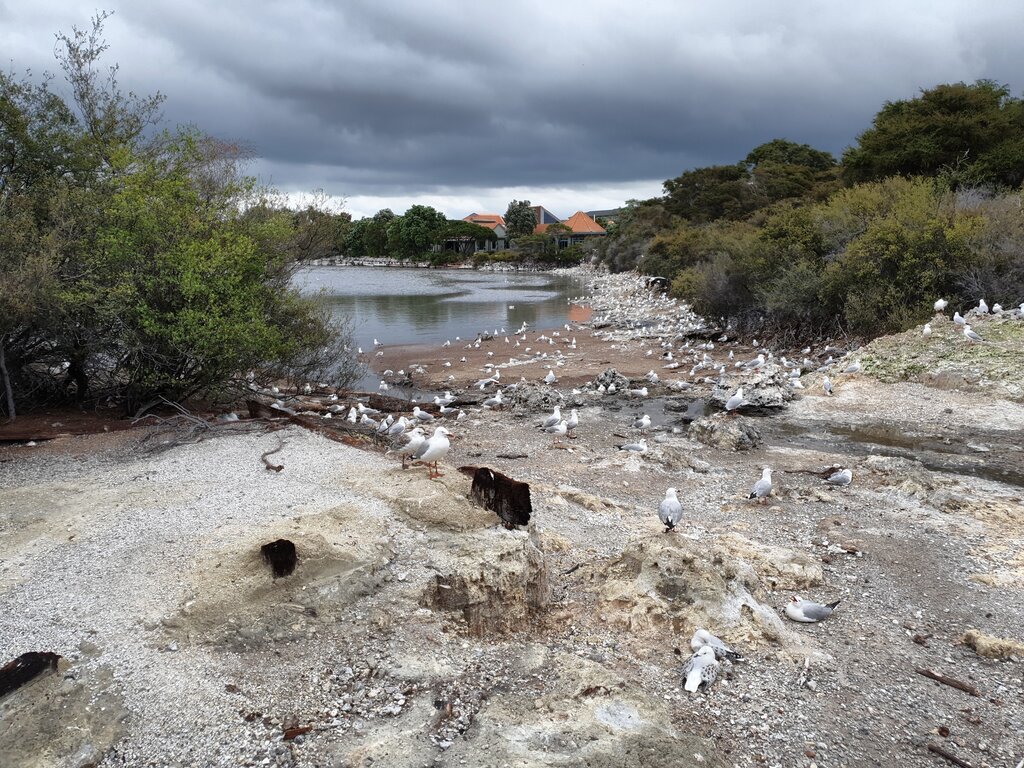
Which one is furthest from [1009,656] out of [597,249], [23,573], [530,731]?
[597,249]

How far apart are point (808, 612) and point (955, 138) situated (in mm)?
32914

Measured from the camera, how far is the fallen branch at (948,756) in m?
4.36

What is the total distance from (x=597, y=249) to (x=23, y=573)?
82.6 metres

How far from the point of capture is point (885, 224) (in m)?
20.9

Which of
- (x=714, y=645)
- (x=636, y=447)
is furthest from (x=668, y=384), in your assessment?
(x=714, y=645)

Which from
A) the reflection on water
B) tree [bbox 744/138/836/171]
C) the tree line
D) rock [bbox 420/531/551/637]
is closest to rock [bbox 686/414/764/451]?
rock [bbox 420/531/551/637]

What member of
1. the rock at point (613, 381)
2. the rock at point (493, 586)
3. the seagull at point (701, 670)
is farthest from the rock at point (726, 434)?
the seagull at point (701, 670)

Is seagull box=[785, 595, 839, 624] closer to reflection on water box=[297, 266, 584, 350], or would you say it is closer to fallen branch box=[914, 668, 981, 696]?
fallen branch box=[914, 668, 981, 696]

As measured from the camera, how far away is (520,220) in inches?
4473

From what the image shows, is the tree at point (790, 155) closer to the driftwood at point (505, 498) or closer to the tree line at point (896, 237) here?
the tree line at point (896, 237)

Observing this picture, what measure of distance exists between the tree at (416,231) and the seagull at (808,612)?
107668 millimetres

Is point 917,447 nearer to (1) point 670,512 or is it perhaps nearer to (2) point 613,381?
(1) point 670,512

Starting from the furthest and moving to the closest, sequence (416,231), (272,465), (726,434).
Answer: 1. (416,231)
2. (726,434)
3. (272,465)

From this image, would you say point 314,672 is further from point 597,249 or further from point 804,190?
point 597,249
